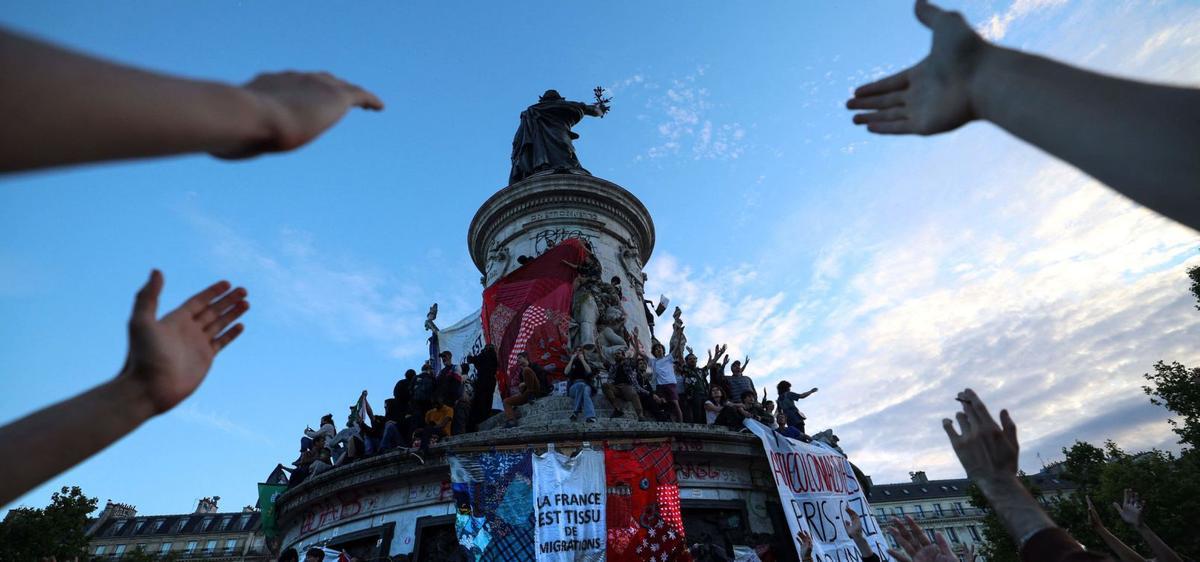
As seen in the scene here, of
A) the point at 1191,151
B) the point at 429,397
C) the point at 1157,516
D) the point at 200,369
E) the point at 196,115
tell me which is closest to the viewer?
the point at 196,115

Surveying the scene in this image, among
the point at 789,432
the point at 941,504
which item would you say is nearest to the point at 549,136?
the point at 789,432

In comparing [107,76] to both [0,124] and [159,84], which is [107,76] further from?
[0,124]

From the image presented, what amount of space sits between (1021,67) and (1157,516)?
32287 millimetres

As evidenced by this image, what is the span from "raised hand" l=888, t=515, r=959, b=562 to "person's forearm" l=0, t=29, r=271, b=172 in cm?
397

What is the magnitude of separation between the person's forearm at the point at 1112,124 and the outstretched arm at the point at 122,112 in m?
1.90

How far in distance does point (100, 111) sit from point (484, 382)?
1255 cm

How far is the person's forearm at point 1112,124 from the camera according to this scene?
1269 mm

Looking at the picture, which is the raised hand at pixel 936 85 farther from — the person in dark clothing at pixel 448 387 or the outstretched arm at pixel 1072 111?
the person in dark clothing at pixel 448 387

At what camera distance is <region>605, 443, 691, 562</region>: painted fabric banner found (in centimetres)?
781

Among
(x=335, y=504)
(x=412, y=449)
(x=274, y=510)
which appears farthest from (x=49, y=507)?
(x=412, y=449)

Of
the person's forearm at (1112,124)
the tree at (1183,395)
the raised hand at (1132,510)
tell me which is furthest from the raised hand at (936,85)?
the tree at (1183,395)

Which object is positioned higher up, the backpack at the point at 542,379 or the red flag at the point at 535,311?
the red flag at the point at 535,311

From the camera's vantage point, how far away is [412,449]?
916cm

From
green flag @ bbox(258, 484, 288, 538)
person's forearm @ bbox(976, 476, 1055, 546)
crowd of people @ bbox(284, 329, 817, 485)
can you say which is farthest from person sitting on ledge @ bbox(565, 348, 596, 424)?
person's forearm @ bbox(976, 476, 1055, 546)
